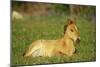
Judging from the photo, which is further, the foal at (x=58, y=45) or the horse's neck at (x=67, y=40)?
the horse's neck at (x=67, y=40)

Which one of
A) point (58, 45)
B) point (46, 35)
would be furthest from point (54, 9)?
point (58, 45)

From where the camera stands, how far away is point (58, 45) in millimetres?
2621

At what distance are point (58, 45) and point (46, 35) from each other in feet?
0.66

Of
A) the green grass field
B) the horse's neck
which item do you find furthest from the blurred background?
the horse's neck

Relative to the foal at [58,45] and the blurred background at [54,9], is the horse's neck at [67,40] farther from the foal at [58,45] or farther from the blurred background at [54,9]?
the blurred background at [54,9]

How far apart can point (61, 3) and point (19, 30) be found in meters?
0.64

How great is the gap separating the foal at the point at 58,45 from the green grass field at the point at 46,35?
49 mm

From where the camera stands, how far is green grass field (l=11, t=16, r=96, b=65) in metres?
2.44

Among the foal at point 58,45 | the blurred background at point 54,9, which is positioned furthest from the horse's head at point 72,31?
the blurred background at point 54,9

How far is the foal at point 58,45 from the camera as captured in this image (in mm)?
2518

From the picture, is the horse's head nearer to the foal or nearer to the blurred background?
the foal

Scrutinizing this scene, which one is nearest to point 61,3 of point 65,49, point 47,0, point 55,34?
point 47,0

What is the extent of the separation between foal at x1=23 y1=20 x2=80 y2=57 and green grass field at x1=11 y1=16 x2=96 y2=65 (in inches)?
1.9

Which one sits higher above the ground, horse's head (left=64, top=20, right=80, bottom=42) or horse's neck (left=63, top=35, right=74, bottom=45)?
horse's head (left=64, top=20, right=80, bottom=42)
